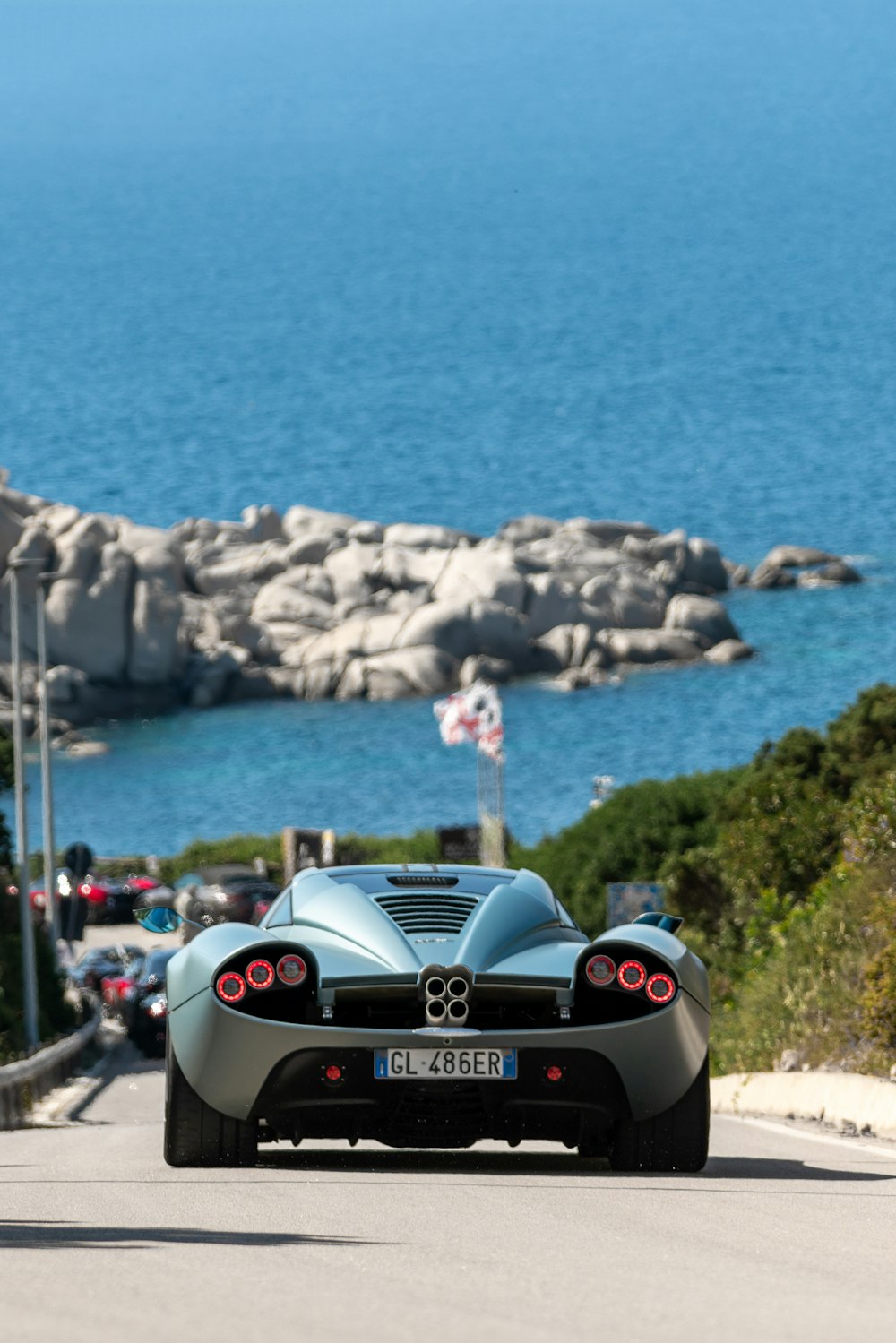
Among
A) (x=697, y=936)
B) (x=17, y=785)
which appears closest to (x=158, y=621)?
(x=17, y=785)

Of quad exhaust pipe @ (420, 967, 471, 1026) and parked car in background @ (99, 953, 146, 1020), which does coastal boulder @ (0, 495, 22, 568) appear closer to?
parked car in background @ (99, 953, 146, 1020)

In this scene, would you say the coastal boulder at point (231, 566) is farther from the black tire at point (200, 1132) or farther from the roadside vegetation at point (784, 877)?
the black tire at point (200, 1132)

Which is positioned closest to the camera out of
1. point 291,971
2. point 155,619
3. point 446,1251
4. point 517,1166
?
point 446,1251

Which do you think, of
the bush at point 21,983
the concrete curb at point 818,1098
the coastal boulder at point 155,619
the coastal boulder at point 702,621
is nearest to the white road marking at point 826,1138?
the concrete curb at point 818,1098

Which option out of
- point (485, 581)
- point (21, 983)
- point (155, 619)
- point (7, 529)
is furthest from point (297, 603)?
point (21, 983)

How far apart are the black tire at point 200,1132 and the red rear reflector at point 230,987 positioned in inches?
15.0

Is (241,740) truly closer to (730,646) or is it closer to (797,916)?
(730,646)

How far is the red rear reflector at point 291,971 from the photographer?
8938 mm

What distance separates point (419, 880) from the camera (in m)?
9.82

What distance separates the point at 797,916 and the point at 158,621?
14073 centimetres

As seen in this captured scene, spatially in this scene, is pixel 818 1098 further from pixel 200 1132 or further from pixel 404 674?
pixel 404 674

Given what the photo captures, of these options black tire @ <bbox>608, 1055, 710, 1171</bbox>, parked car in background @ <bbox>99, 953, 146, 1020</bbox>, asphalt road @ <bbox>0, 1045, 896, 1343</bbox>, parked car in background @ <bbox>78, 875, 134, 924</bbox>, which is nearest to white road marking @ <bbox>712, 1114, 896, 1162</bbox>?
asphalt road @ <bbox>0, 1045, 896, 1343</bbox>

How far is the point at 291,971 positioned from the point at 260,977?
0.42ft

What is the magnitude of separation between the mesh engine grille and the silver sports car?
0.01m
